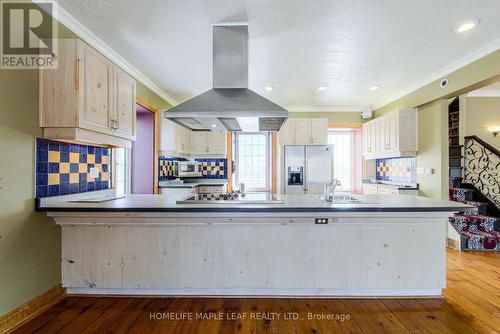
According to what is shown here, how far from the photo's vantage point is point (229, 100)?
2.20 metres

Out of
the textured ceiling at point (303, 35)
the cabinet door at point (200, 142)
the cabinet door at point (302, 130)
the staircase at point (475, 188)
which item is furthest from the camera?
the cabinet door at point (200, 142)

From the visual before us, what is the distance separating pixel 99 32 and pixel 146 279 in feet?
7.94

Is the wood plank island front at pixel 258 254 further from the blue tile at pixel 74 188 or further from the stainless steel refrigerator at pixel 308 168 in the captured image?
the stainless steel refrigerator at pixel 308 168

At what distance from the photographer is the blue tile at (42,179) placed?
2010 mm

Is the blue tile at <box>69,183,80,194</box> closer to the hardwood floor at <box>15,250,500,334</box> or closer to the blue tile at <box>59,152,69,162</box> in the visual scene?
the blue tile at <box>59,152,69,162</box>

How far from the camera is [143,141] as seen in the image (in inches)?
161

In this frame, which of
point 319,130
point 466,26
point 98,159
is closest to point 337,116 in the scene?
point 319,130

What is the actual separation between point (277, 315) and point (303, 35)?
2.57m

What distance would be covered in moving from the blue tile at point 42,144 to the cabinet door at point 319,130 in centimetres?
428

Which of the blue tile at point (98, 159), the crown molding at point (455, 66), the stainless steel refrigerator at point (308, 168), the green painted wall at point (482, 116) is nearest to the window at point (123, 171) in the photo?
the blue tile at point (98, 159)

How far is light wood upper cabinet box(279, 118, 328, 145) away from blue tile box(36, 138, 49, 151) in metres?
3.86


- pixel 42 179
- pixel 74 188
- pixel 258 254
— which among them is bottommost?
pixel 258 254

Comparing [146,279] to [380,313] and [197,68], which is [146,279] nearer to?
[380,313]

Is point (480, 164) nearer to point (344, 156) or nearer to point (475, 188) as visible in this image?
point (475, 188)
